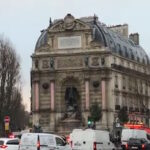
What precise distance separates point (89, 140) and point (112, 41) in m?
64.2

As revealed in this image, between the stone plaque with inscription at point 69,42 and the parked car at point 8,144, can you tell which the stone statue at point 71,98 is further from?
the parked car at point 8,144

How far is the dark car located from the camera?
56.7 meters

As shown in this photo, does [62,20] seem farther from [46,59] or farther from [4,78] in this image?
[4,78]

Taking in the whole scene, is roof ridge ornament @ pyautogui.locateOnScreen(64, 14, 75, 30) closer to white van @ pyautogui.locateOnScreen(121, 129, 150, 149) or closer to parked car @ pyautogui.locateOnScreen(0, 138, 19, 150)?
white van @ pyautogui.locateOnScreen(121, 129, 150, 149)

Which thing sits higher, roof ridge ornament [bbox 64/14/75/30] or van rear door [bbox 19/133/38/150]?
roof ridge ornament [bbox 64/14/75/30]

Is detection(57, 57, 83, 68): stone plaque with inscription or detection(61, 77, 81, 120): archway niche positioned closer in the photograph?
detection(61, 77, 81, 120): archway niche

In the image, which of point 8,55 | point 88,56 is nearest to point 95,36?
point 88,56

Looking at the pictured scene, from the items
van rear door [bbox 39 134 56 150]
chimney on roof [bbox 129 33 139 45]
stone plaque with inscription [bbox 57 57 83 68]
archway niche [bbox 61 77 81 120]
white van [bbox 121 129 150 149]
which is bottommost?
van rear door [bbox 39 134 56 150]

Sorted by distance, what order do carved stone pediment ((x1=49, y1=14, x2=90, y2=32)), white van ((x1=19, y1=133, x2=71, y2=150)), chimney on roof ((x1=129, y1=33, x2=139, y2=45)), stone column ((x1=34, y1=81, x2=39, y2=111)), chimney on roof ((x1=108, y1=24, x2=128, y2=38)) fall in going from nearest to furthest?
white van ((x1=19, y1=133, x2=71, y2=150))
carved stone pediment ((x1=49, y1=14, x2=90, y2=32))
stone column ((x1=34, y1=81, x2=39, y2=111))
chimney on roof ((x1=108, y1=24, x2=128, y2=38))
chimney on roof ((x1=129, y1=33, x2=139, y2=45))

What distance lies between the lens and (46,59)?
354ft

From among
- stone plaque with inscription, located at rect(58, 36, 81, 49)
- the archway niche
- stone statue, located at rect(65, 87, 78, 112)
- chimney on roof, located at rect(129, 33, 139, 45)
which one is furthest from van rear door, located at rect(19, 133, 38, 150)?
chimney on roof, located at rect(129, 33, 139, 45)

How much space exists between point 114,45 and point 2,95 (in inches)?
1155

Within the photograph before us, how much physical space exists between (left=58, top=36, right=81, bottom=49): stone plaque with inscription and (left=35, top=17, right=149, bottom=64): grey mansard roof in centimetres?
293

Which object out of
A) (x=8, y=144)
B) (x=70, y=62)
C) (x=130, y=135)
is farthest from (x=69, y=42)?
(x=8, y=144)
